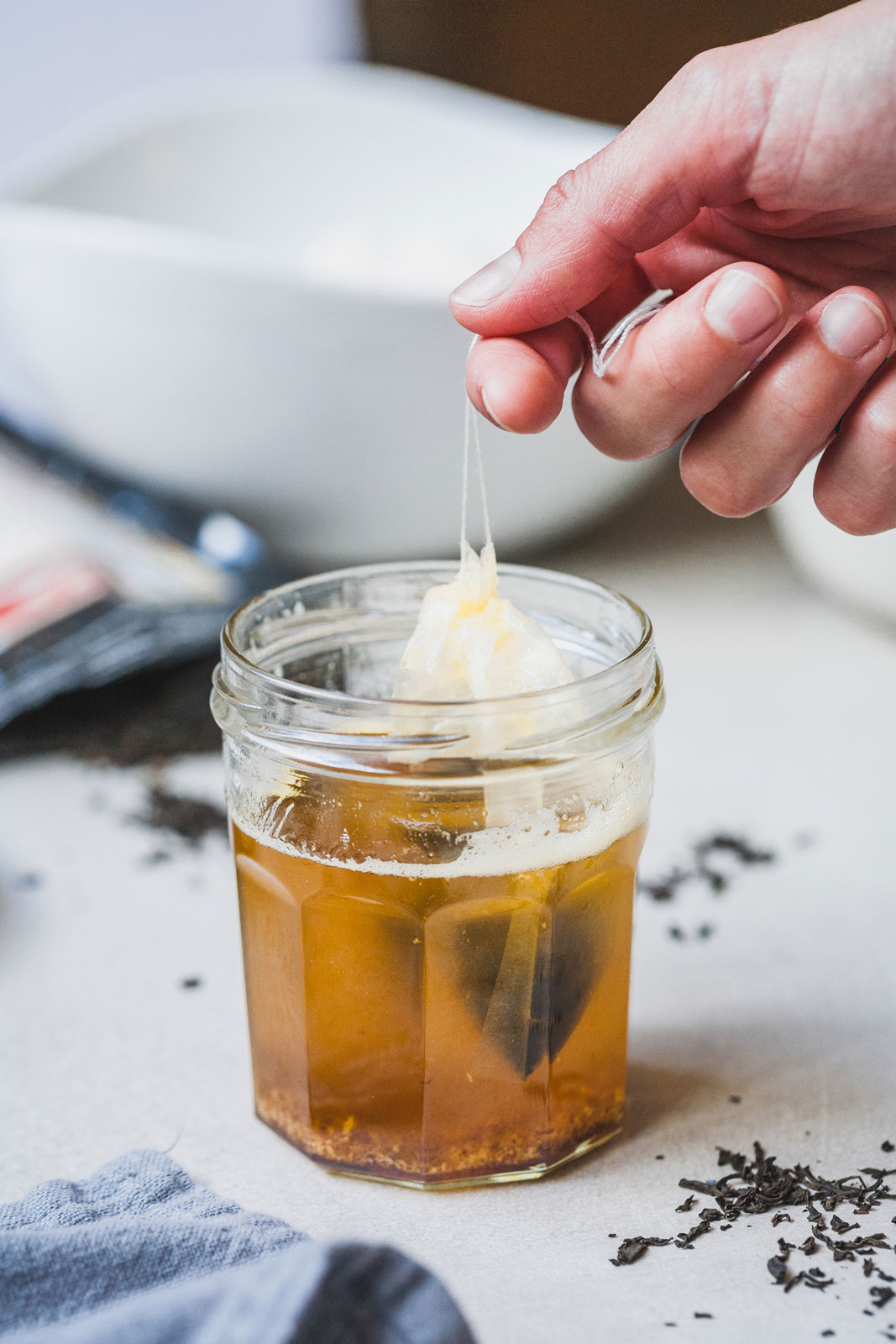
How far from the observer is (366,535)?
1546 millimetres

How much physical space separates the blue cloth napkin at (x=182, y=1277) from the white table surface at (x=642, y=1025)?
0.16 feet

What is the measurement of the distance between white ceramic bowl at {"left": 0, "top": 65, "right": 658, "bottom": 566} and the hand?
2.01ft

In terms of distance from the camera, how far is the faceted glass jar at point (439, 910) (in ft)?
2.16

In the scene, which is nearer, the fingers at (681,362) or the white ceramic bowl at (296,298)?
the fingers at (681,362)

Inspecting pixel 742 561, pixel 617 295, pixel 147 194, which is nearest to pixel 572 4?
pixel 147 194

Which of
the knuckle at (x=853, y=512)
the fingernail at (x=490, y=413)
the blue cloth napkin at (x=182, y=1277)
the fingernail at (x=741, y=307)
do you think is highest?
the fingernail at (x=741, y=307)

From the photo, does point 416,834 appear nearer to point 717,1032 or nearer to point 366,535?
point 717,1032

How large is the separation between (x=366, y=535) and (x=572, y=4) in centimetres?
134

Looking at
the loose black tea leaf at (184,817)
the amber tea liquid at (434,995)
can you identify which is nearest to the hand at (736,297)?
the amber tea liquid at (434,995)

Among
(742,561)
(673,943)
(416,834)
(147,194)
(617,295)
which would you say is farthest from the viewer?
(147,194)

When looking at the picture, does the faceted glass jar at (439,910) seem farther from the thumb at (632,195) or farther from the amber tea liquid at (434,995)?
the thumb at (632,195)

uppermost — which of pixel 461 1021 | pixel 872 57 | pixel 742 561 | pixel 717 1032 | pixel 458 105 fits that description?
pixel 872 57

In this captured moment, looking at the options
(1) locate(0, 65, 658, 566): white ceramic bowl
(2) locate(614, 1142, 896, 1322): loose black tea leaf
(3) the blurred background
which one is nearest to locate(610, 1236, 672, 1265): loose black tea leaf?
(2) locate(614, 1142, 896, 1322): loose black tea leaf

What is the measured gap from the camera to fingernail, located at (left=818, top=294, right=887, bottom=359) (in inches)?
26.6
